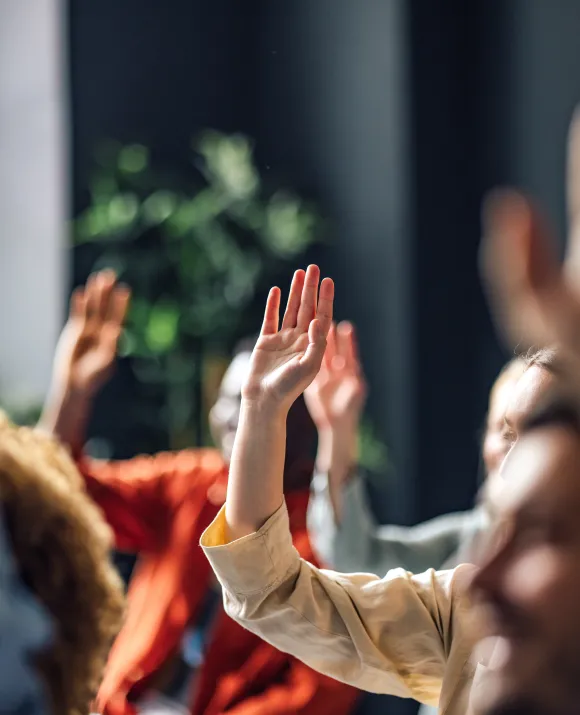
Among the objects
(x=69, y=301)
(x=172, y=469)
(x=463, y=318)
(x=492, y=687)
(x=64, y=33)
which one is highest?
(x=492, y=687)

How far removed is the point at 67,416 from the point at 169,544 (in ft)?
1.02

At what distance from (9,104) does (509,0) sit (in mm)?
1628

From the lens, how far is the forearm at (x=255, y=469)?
2.55 ft

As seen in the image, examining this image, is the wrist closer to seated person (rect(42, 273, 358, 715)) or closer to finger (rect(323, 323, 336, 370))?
seated person (rect(42, 273, 358, 715))

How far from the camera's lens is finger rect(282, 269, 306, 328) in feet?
2.58

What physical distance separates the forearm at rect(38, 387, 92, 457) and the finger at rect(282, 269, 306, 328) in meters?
0.90

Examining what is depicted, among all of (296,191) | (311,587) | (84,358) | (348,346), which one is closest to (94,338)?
(84,358)

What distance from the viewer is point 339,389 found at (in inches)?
49.7

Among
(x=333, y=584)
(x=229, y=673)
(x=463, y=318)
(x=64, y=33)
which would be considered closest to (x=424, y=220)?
(x=463, y=318)

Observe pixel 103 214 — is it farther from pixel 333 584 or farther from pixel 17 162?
pixel 333 584

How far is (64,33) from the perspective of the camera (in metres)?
3.11

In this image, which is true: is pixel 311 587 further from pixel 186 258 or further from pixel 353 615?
pixel 186 258

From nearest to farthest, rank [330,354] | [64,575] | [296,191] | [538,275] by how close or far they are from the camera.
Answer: [538,275] < [64,575] < [330,354] < [296,191]

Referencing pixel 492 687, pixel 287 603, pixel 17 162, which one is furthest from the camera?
pixel 17 162
